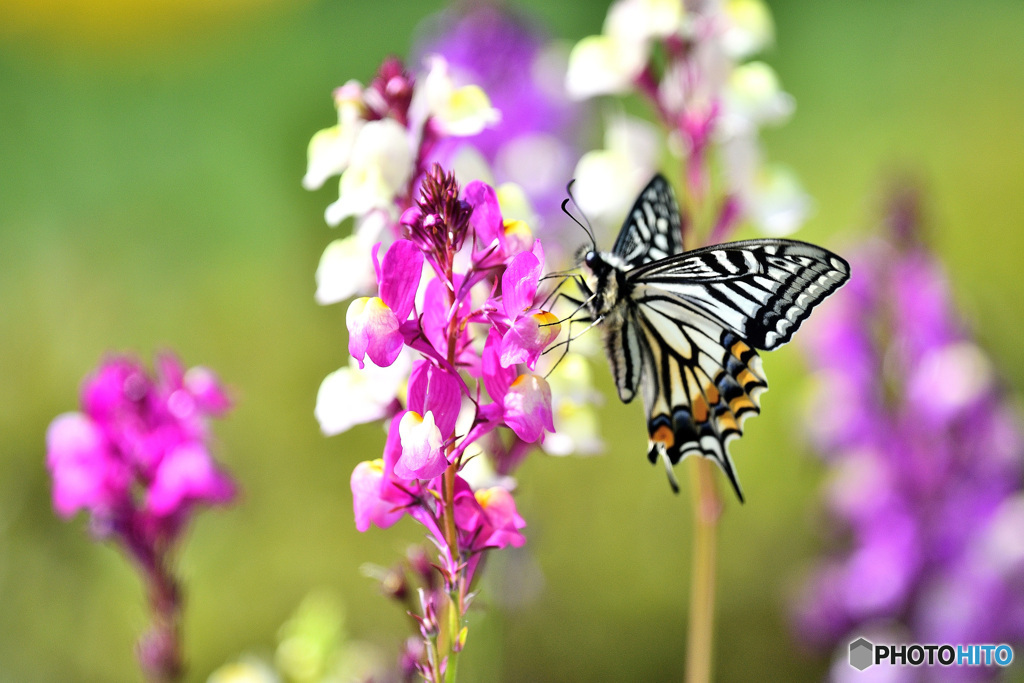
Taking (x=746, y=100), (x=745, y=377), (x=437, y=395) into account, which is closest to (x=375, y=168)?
(x=437, y=395)

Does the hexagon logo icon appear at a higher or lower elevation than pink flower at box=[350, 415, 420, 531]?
lower

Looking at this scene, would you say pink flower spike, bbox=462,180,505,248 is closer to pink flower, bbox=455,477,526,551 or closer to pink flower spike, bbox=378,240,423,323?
pink flower spike, bbox=378,240,423,323

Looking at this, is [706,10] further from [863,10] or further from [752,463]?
[863,10]

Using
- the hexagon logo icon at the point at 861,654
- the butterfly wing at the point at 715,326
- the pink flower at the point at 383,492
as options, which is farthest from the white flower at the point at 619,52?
the hexagon logo icon at the point at 861,654

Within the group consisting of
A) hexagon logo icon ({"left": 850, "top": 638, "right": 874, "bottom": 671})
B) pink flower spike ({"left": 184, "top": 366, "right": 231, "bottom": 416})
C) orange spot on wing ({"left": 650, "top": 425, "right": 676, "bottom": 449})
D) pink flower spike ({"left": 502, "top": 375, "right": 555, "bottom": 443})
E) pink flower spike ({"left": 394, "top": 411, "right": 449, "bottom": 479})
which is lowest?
hexagon logo icon ({"left": 850, "top": 638, "right": 874, "bottom": 671})

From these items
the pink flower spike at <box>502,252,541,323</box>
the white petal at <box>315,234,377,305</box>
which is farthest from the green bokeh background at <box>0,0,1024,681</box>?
the pink flower spike at <box>502,252,541,323</box>

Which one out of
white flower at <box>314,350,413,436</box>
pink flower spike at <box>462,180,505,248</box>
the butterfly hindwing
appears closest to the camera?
pink flower spike at <box>462,180,505,248</box>

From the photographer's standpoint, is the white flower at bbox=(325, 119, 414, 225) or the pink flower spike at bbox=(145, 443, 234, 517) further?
the pink flower spike at bbox=(145, 443, 234, 517)

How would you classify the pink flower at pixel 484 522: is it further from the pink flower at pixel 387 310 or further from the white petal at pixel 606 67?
the white petal at pixel 606 67
